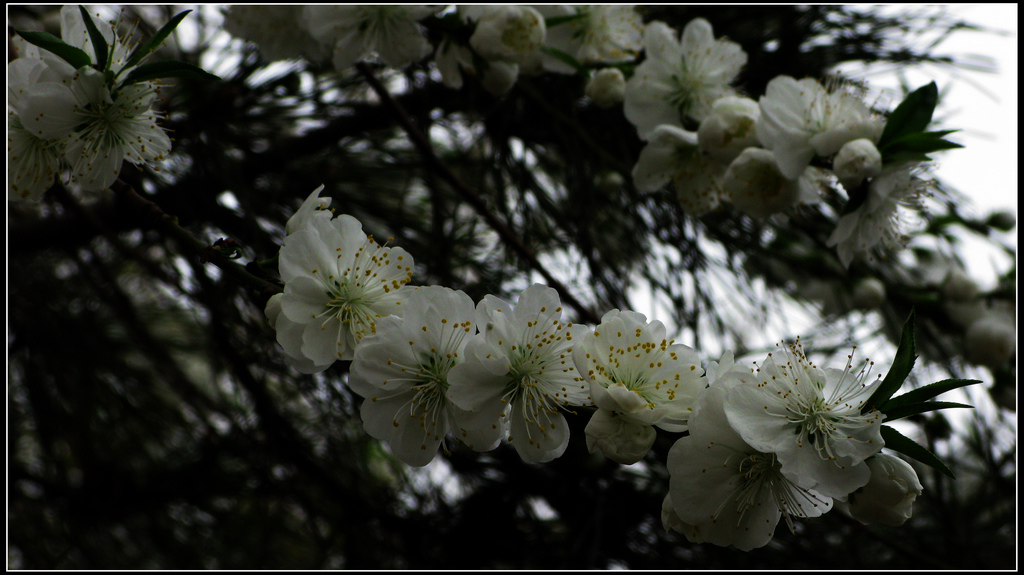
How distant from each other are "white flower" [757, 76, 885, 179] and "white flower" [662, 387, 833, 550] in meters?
0.34

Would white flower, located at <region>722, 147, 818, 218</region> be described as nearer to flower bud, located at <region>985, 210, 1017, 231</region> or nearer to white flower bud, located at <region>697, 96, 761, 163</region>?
white flower bud, located at <region>697, 96, 761, 163</region>

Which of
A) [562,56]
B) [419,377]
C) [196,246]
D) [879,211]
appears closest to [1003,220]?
[879,211]

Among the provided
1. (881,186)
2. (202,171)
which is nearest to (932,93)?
(881,186)

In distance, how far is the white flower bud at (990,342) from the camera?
3.29 ft

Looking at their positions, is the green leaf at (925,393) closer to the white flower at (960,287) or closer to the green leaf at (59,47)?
the green leaf at (59,47)

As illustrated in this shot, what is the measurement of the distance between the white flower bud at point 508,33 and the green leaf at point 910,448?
52cm

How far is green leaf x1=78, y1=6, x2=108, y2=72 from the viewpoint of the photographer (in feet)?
1.61

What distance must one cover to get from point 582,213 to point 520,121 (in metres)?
0.22

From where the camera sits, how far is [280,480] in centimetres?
130

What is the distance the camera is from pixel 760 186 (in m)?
0.73

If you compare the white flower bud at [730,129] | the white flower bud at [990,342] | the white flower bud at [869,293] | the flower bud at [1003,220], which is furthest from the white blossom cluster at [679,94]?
the flower bud at [1003,220]

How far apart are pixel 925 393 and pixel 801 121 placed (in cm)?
38

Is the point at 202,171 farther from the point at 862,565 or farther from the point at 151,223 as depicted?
the point at 862,565

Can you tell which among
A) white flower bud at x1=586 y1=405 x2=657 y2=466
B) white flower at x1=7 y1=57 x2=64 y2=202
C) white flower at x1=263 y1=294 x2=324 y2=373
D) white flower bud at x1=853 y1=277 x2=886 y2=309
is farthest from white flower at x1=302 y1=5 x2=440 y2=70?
white flower bud at x1=853 y1=277 x2=886 y2=309
